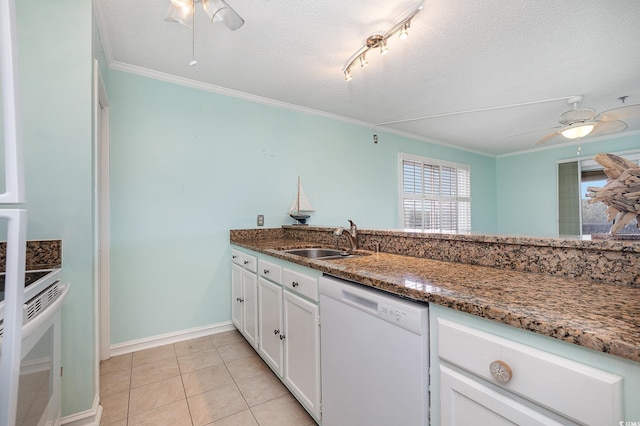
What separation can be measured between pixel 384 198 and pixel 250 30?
280 centimetres

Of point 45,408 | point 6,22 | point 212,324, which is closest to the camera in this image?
point 6,22

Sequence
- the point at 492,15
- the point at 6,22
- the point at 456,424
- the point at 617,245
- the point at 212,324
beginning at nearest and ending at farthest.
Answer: the point at 6,22
the point at 456,424
the point at 617,245
the point at 492,15
the point at 212,324

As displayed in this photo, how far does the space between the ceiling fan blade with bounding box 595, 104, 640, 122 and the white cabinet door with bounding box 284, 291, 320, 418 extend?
2.96 meters

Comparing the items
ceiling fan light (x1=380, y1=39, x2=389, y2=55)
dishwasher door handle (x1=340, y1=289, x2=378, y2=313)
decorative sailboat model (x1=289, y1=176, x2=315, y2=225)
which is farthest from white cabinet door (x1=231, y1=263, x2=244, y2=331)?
ceiling fan light (x1=380, y1=39, x2=389, y2=55)

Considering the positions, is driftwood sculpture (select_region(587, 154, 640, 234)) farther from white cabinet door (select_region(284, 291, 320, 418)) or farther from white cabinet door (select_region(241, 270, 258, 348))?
white cabinet door (select_region(241, 270, 258, 348))

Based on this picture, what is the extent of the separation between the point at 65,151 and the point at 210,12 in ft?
3.46

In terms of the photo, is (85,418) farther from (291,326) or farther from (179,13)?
(179,13)

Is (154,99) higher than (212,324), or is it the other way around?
(154,99)

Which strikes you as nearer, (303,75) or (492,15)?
(492,15)

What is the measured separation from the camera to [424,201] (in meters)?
4.58

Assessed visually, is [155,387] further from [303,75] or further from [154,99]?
[303,75]

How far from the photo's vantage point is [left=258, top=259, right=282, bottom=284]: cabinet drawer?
175 centimetres

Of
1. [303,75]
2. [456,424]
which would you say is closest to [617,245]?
[456,424]

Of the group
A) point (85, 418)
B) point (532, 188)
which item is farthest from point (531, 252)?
point (532, 188)
